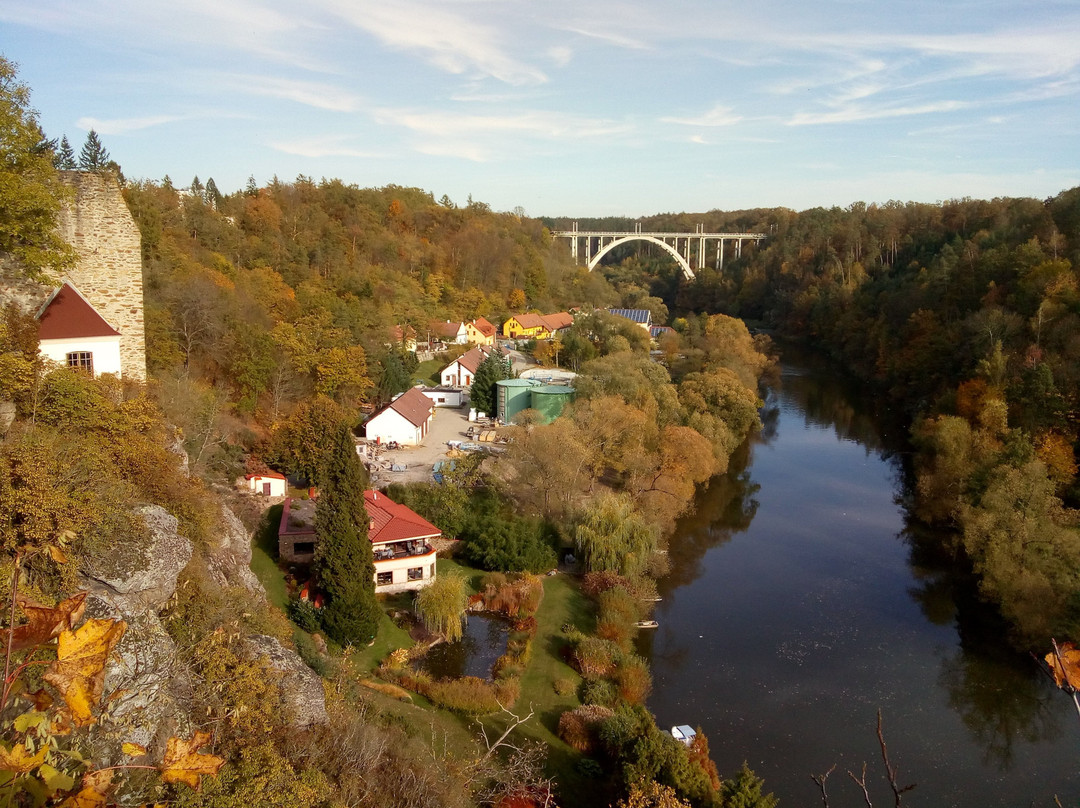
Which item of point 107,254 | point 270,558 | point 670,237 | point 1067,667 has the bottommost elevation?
point 270,558

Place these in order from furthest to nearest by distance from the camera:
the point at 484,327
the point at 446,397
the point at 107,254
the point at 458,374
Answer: the point at 484,327
the point at 458,374
the point at 446,397
the point at 107,254

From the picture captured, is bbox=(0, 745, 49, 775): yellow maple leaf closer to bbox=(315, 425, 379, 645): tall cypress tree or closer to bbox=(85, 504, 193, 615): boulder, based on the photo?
bbox=(85, 504, 193, 615): boulder

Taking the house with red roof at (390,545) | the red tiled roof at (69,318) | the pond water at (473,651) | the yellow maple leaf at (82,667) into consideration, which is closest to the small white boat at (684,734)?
the pond water at (473,651)

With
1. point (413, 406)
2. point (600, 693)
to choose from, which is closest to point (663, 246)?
point (413, 406)

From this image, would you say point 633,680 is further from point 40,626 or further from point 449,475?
point 40,626

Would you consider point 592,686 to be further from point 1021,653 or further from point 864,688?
point 1021,653

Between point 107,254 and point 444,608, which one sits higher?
point 107,254
